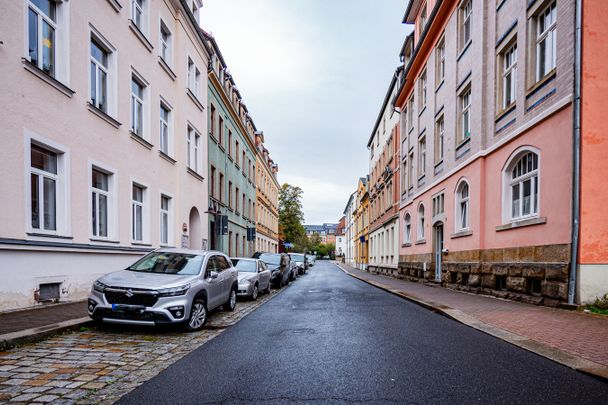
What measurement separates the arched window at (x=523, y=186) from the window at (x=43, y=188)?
11564 mm

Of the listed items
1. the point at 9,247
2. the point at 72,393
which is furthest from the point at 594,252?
the point at 9,247

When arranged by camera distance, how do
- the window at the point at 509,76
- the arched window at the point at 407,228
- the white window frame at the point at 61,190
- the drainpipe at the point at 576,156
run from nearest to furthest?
the drainpipe at the point at 576,156
the white window frame at the point at 61,190
the window at the point at 509,76
the arched window at the point at 407,228

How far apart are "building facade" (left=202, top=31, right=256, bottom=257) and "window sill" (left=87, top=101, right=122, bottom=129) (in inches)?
275

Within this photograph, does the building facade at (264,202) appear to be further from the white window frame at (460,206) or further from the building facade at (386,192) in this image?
the white window frame at (460,206)

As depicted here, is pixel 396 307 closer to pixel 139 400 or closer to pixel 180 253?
pixel 180 253

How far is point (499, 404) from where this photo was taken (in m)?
3.98

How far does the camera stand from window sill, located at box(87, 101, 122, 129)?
38.0 ft

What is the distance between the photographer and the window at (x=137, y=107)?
14.7 m

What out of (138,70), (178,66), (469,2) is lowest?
(138,70)

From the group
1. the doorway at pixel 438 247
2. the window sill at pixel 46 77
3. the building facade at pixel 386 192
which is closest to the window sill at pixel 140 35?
the window sill at pixel 46 77

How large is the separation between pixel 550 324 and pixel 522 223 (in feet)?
14.6

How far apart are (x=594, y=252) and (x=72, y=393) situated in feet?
32.0

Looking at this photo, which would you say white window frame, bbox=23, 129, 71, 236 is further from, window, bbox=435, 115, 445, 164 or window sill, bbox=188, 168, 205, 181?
window, bbox=435, 115, 445, 164

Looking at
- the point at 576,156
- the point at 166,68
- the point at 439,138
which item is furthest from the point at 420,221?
the point at 166,68
